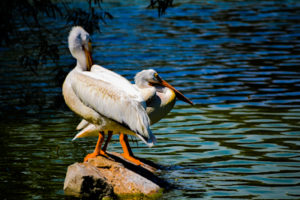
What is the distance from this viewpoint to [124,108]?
636 cm

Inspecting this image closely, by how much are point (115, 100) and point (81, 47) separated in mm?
962

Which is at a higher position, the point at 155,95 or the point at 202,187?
the point at 155,95

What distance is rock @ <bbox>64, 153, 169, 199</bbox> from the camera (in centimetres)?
627

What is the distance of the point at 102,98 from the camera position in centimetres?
646

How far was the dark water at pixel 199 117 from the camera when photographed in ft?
22.7

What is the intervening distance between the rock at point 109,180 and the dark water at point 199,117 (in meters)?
0.20

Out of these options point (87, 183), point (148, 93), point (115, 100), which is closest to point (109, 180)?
point (87, 183)

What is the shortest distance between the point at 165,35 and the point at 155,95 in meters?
13.3

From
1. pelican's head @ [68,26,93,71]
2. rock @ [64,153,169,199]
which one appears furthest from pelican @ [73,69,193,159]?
pelican's head @ [68,26,93,71]

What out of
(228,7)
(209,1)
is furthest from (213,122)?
(209,1)

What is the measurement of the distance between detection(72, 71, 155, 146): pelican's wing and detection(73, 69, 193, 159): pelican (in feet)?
1.97

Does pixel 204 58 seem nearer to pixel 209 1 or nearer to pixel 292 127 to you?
pixel 292 127

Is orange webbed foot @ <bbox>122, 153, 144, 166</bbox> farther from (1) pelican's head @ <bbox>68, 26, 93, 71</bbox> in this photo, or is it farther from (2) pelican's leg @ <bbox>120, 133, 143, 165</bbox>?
(1) pelican's head @ <bbox>68, 26, 93, 71</bbox>

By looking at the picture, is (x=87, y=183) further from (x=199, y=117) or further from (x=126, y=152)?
(x=199, y=117)
